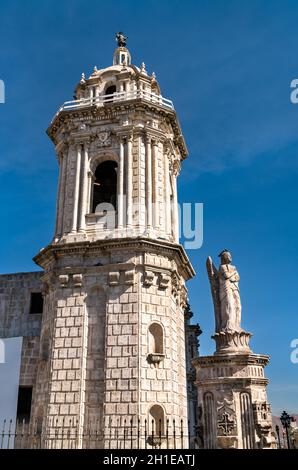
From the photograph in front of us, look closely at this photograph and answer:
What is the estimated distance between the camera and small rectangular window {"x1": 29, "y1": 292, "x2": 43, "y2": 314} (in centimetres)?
2523

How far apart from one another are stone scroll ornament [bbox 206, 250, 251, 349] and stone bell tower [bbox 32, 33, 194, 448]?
107 inches

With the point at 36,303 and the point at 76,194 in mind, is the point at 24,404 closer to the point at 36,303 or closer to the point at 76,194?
the point at 36,303

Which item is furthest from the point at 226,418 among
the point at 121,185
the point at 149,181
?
the point at 121,185

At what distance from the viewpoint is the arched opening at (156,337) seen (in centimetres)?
2016

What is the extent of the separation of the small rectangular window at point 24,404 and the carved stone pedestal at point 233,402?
978 cm

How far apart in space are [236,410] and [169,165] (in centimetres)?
1388

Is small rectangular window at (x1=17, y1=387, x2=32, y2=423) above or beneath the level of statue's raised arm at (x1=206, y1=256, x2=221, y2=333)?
beneath

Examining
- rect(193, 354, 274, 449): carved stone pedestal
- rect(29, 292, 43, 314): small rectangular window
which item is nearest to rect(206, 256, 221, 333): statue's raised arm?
rect(193, 354, 274, 449): carved stone pedestal

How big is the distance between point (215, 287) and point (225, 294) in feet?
Result: 2.19

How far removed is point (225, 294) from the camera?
18.6m

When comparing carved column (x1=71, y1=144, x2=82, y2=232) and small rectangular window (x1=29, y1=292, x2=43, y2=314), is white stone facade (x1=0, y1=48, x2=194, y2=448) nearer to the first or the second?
carved column (x1=71, y1=144, x2=82, y2=232)

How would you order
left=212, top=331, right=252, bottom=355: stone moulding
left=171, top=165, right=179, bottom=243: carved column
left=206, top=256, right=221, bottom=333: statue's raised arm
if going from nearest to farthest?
1. left=212, top=331, right=252, bottom=355: stone moulding
2. left=206, top=256, right=221, bottom=333: statue's raised arm
3. left=171, top=165, right=179, bottom=243: carved column

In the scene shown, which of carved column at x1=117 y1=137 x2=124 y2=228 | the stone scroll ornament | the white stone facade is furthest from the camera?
carved column at x1=117 y1=137 x2=124 y2=228

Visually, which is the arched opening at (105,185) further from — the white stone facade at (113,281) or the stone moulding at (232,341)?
the stone moulding at (232,341)
